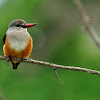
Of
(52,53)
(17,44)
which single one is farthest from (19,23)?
Answer: (52,53)

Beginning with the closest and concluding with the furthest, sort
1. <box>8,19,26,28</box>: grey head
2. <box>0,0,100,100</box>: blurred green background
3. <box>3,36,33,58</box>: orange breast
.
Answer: <box>3,36,33,58</box>: orange breast, <box>8,19,26,28</box>: grey head, <box>0,0,100,100</box>: blurred green background

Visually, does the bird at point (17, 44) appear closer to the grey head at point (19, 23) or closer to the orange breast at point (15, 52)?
the orange breast at point (15, 52)

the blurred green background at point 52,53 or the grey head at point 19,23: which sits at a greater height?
the grey head at point 19,23

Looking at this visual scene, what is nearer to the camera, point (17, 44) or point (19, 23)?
point (17, 44)

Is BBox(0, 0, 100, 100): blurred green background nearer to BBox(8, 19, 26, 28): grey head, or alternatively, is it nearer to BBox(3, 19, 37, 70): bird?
BBox(8, 19, 26, 28): grey head

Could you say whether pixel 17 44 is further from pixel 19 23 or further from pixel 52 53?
pixel 52 53

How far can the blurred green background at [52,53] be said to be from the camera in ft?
32.7

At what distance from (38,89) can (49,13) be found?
4.09 meters

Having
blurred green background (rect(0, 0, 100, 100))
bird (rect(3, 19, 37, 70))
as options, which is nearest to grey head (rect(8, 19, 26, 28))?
bird (rect(3, 19, 37, 70))

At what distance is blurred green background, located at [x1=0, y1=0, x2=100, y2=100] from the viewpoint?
9.96 m

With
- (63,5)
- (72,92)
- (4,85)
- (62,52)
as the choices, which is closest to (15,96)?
(4,85)

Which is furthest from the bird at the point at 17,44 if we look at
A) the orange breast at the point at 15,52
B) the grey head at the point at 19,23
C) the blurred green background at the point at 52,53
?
the blurred green background at the point at 52,53

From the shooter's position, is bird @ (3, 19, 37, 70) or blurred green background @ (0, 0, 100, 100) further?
blurred green background @ (0, 0, 100, 100)

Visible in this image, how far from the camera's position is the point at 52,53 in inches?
484
